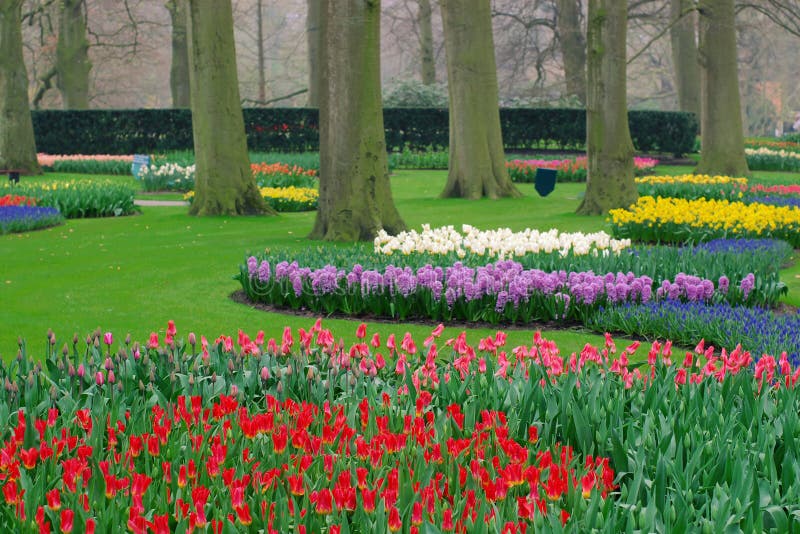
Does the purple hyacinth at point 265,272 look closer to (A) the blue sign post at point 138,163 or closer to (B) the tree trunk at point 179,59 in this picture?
(A) the blue sign post at point 138,163

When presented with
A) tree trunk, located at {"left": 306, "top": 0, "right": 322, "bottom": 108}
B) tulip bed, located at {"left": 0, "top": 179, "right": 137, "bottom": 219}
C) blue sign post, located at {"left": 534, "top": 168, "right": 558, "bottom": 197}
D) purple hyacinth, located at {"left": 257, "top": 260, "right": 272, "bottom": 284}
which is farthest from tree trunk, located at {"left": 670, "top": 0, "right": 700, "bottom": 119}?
purple hyacinth, located at {"left": 257, "top": 260, "right": 272, "bottom": 284}

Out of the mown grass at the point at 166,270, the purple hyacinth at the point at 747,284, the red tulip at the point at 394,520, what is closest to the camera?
the red tulip at the point at 394,520

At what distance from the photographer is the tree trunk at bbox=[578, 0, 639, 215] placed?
14.0 m

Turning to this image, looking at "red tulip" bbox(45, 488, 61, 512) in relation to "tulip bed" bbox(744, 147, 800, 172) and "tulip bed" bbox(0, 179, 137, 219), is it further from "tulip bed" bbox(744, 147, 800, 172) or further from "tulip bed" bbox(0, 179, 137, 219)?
"tulip bed" bbox(744, 147, 800, 172)

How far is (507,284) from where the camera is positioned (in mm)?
7758

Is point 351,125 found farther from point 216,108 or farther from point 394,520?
point 394,520

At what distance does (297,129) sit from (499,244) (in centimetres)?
2186

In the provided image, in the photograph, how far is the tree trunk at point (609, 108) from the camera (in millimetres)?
14031

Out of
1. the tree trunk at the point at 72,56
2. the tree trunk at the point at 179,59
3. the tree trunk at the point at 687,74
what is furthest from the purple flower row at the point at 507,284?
the tree trunk at the point at 72,56

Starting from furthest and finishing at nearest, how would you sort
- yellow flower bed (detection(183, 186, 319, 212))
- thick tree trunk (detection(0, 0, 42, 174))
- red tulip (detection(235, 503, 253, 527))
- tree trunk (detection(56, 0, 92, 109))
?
tree trunk (detection(56, 0, 92, 109)), thick tree trunk (detection(0, 0, 42, 174)), yellow flower bed (detection(183, 186, 319, 212)), red tulip (detection(235, 503, 253, 527))

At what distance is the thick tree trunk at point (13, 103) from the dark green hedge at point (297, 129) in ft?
18.5

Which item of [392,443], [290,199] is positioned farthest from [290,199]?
[392,443]

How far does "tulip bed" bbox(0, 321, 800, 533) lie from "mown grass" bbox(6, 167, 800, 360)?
2.32 m

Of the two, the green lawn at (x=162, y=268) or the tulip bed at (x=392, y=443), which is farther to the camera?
the green lawn at (x=162, y=268)
